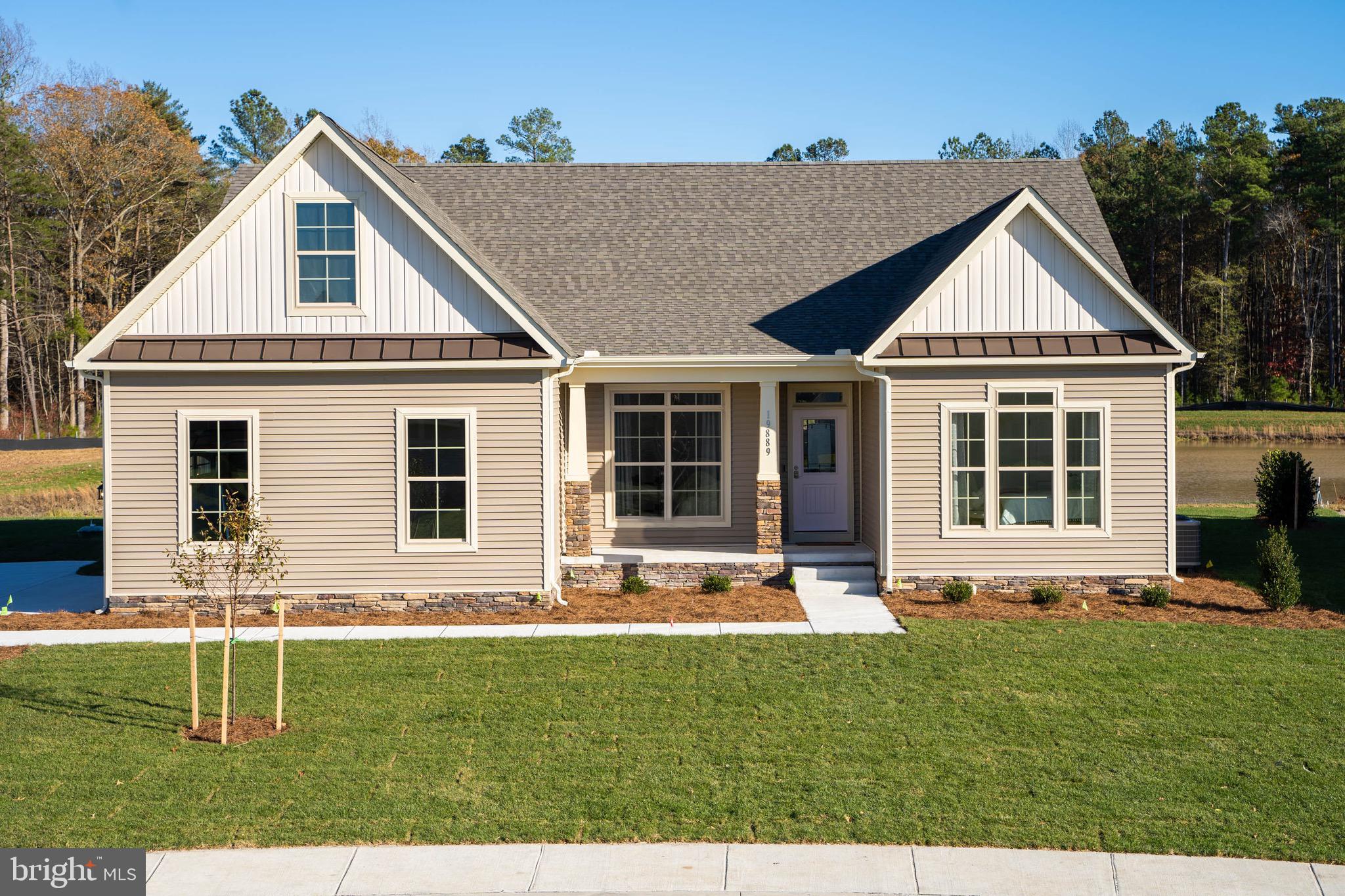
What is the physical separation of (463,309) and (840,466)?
6.84 meters

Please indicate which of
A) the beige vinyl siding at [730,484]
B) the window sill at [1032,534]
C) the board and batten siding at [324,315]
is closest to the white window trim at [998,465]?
the window sill at [1032,534]

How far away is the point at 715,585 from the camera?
15133mm

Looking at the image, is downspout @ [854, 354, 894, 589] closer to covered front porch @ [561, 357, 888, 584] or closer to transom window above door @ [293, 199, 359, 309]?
covered front porch @ [561, 357, 888, 584]

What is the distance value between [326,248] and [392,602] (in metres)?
4.76

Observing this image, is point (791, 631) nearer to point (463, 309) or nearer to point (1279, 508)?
point (463, 309)

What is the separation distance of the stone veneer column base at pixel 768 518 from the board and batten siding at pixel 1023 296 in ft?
10.2

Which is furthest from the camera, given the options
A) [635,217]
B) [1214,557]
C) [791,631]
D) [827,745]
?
[635,217]

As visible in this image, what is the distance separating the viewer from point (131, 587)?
14.0 m

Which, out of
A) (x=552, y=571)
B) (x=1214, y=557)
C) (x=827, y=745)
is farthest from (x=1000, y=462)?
(x=827, y=745)

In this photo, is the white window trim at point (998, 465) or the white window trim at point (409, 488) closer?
the white window trim at point (409, 488)

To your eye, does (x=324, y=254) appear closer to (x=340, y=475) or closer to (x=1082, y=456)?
(x=340, y=475)

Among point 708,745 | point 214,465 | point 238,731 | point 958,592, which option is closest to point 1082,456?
point 958,592

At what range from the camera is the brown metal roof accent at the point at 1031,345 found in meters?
14.4

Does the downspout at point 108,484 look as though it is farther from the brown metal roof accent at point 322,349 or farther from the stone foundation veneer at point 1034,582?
the stone foundation veneer at point 1034,582
